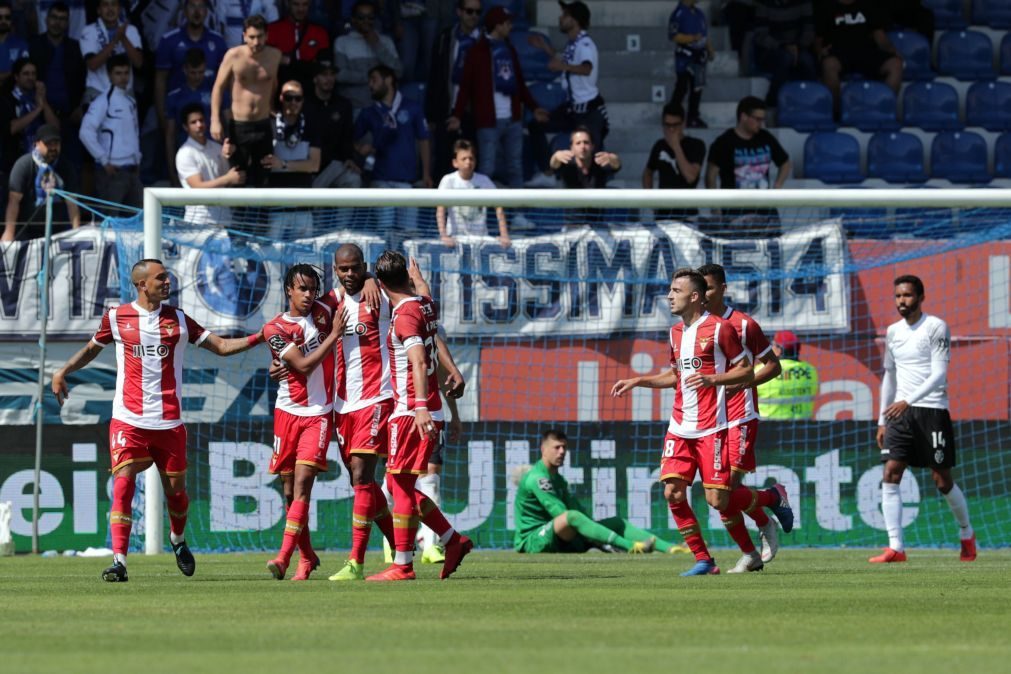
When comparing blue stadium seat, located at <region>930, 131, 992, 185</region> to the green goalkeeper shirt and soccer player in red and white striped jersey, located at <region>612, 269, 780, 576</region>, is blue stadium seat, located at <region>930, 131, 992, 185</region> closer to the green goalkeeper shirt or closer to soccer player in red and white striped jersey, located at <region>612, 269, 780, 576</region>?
the green goalkeeper shirt

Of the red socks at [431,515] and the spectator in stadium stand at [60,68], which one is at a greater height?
the spectator in stadium stand at [60,68]

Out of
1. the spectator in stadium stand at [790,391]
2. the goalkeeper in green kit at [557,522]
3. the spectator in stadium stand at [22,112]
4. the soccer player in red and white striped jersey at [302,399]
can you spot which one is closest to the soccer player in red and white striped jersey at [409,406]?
the soccer player in red and white striped jersey at [302,399]

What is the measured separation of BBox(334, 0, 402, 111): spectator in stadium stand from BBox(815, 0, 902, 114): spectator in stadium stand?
586 cm

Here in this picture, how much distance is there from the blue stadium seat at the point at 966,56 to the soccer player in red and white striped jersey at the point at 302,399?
539 inches

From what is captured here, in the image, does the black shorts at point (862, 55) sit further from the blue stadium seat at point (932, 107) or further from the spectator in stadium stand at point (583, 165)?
the spectator in stadium stand at point (583, 165)

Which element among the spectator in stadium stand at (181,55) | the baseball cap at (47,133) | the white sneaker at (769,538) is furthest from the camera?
the spectator in stadium stand at (181,55)

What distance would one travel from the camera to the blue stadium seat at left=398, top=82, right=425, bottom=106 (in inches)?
781

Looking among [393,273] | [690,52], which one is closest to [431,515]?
[393,273]

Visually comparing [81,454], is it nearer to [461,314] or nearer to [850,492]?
[461,314]

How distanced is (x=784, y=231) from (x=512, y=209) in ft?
9.21

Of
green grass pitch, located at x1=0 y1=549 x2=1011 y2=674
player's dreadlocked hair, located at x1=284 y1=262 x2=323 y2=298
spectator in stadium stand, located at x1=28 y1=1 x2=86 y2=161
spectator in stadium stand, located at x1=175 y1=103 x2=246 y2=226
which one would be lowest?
green grass pitch, located at x1=0 y1=549 x2=1011 y2=674

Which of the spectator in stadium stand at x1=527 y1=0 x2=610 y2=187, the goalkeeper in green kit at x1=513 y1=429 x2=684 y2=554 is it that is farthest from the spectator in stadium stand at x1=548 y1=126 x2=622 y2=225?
the goalkeeper in green kit at x1=513 y1=429 x2=684 y2=554

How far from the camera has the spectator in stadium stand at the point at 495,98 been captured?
747 inches

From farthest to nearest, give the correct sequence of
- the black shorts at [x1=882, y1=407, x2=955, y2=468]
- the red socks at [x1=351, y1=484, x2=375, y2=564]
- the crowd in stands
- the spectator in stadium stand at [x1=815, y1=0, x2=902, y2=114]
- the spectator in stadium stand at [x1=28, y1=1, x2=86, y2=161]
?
the spectator in stadium stand at [x1=815, y1=0, x2=902, y2=114]
the spectator in stadium stand at [x1=28, y1=1, x2=86, y2=161]
the crowd in stands
the black shorts at [x1=882, y1=407, x2=955, y2=468]
the red socks at [x1=351, y1=484, x2=375, y2=564]
